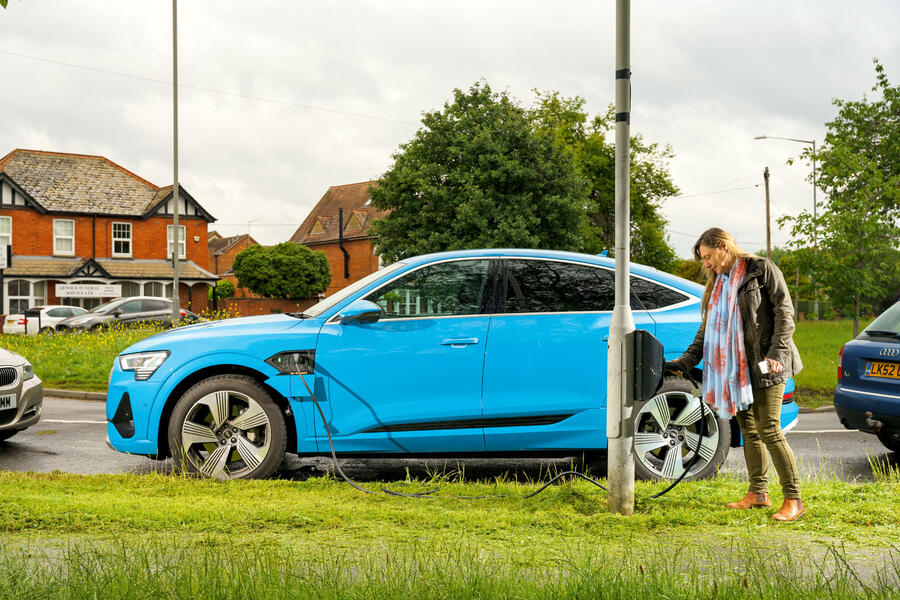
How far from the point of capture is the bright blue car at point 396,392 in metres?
6.03

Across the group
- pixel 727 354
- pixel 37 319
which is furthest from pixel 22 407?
pixel 37 319

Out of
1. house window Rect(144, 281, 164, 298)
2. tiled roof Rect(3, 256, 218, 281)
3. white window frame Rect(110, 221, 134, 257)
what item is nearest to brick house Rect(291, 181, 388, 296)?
tiled roof Rect(3, 256, 218, 281)

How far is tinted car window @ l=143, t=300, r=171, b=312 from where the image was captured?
32.2 m

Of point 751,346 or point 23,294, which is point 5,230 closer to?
point 23,294

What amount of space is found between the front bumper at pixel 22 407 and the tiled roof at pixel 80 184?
1703 inches

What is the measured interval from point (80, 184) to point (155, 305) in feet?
70.9

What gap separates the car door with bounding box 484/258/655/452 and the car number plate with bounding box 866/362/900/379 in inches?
110

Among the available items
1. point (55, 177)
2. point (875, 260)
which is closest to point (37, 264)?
point (55, 177)

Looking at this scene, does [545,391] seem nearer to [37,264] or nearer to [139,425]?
[139,425]

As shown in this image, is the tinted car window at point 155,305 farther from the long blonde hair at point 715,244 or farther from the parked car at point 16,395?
the long blonde hair at point 715,244

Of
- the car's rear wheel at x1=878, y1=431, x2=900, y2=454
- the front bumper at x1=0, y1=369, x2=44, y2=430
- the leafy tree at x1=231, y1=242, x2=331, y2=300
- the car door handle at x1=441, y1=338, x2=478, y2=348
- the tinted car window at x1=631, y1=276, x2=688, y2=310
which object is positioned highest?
the leafy tree at x1=231, y1=242, x2=331, y2=300

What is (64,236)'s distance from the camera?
157 feet

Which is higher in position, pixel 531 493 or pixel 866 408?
pixel 866 408

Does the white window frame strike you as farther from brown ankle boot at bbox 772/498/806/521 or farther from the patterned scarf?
brown ankle boot at bbox 772/498/806/521
